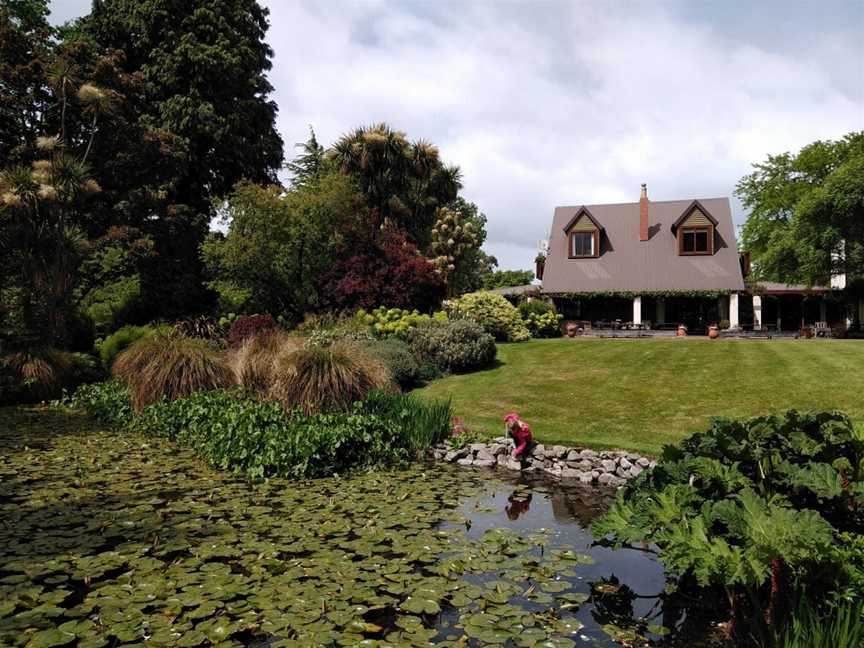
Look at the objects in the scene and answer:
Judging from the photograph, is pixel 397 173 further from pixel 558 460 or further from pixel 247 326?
pixel 558 460

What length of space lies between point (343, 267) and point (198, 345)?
9478 millimetres

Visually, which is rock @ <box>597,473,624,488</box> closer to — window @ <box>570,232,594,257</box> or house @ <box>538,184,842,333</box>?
Answer: house @ <box>538,184,842,333</box>

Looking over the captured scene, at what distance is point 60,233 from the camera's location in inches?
675

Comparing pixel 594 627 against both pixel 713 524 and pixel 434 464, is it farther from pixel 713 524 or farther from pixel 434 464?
pixel 434 464

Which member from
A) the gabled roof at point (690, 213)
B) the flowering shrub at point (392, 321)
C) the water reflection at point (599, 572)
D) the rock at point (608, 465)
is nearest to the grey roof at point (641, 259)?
the gabled roof at point (690, 213)

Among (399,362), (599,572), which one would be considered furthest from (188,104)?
(599,572)

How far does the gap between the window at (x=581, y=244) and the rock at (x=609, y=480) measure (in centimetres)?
2483

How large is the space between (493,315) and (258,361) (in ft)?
35.1

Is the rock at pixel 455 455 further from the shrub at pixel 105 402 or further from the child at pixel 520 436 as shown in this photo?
the shrub at pixel 105 402

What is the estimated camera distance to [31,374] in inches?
577

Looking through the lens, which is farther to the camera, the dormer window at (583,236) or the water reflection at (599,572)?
the dormer window at (583,236)

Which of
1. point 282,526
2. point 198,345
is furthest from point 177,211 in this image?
point 282,526

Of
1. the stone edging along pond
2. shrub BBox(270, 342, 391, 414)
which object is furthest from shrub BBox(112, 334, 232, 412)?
the stone edging along pond

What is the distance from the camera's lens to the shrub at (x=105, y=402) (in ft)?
39.9
